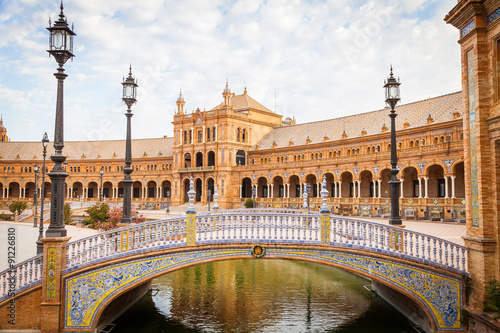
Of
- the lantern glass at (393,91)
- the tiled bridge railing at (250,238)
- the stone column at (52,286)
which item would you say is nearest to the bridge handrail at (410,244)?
the tiled bridge railing at (250,238)

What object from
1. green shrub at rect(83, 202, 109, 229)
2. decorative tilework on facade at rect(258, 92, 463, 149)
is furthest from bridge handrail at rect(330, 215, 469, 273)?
decorative tilework on facade at rect(258, 92, 463, 149)

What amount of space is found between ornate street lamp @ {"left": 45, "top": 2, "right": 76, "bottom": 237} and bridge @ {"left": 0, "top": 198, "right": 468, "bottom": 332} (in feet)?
1.86

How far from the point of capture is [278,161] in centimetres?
5969

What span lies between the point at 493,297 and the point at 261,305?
8419mm

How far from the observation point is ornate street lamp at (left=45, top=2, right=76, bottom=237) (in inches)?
456

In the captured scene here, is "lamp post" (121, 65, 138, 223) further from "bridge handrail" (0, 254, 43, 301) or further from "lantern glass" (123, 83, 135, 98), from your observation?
"bridge handrail" (0, 254, 43, 301)

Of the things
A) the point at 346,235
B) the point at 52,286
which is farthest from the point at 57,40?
the point at 346,235

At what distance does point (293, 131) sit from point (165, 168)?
78.6ft

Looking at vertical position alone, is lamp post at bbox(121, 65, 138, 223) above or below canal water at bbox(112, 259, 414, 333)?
above

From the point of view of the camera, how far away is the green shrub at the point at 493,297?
33.6 ft

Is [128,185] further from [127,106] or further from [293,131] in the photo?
[293,131]

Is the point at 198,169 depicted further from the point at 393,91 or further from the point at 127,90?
the point at 393,91

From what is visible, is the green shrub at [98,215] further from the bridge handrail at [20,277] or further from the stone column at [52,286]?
the stone column at [52,286]

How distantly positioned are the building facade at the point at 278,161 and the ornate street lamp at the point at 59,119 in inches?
927
